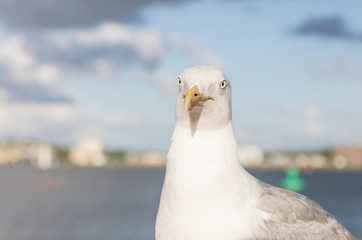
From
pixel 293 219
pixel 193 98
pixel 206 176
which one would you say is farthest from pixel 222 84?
pixel 293 219

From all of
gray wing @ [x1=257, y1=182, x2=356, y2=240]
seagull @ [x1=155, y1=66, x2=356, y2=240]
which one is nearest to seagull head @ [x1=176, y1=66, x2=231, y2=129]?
seagull @ [x1=155, y1=66, x2=356, y2=240]

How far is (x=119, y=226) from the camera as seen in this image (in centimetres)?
6631

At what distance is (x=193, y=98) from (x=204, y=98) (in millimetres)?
156

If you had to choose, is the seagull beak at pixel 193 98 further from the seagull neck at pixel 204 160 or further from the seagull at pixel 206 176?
the seagull neck at pixel 204 160

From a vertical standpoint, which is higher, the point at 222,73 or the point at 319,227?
the point at 222,73

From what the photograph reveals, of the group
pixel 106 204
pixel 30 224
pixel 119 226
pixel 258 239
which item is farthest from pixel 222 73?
pixel 106 204

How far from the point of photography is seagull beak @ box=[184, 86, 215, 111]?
5.17m

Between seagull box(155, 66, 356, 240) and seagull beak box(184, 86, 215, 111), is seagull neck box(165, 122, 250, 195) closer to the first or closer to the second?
seagull box(155, 66, 356, 240)

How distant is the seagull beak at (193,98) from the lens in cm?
517

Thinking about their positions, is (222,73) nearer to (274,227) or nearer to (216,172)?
(216,172)

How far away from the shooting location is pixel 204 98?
17.7 feet

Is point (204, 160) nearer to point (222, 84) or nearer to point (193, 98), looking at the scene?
point (193, 98)

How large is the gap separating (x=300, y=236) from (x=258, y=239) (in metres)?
0.54

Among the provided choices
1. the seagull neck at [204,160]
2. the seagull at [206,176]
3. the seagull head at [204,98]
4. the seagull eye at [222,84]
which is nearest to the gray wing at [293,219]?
the seagull at [206,176]
